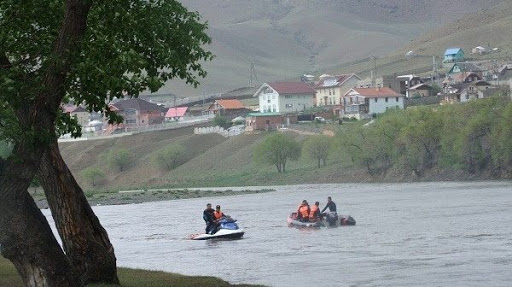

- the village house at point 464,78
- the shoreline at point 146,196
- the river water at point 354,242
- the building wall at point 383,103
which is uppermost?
the village house at point 464,78

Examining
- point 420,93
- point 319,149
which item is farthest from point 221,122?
point 319,149

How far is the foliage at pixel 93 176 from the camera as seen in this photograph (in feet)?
527

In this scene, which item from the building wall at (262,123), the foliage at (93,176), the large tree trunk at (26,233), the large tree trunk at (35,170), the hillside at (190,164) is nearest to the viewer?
the large tree trunk at (35,170)

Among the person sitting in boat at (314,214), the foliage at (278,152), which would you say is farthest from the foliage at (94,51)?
the foliage at (278,152)

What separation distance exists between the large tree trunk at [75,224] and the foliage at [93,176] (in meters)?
133

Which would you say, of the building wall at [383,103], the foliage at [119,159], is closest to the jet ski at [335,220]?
the foliage at [119,159]

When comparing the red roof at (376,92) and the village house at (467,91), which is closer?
the village house at (467,91)

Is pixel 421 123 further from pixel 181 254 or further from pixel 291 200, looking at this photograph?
pixel 181 254

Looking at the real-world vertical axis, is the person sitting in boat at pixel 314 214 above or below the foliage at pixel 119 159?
below

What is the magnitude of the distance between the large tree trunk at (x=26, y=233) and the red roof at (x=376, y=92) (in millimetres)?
160532

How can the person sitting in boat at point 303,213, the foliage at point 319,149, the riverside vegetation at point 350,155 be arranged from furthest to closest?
the foliage at point 319,149 → the riverside vegetation at point 350,155 → the person sitting in boat at point 303,213

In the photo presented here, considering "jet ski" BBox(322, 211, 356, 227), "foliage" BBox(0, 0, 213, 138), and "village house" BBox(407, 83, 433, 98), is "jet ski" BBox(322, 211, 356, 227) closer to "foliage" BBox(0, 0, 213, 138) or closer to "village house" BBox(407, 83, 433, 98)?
"foliage" BBox(0, 0, 213, 138)

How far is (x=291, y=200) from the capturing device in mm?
97562

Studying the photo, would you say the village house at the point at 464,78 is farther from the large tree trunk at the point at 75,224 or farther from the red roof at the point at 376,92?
the large tree trunk at the point at 75,224
